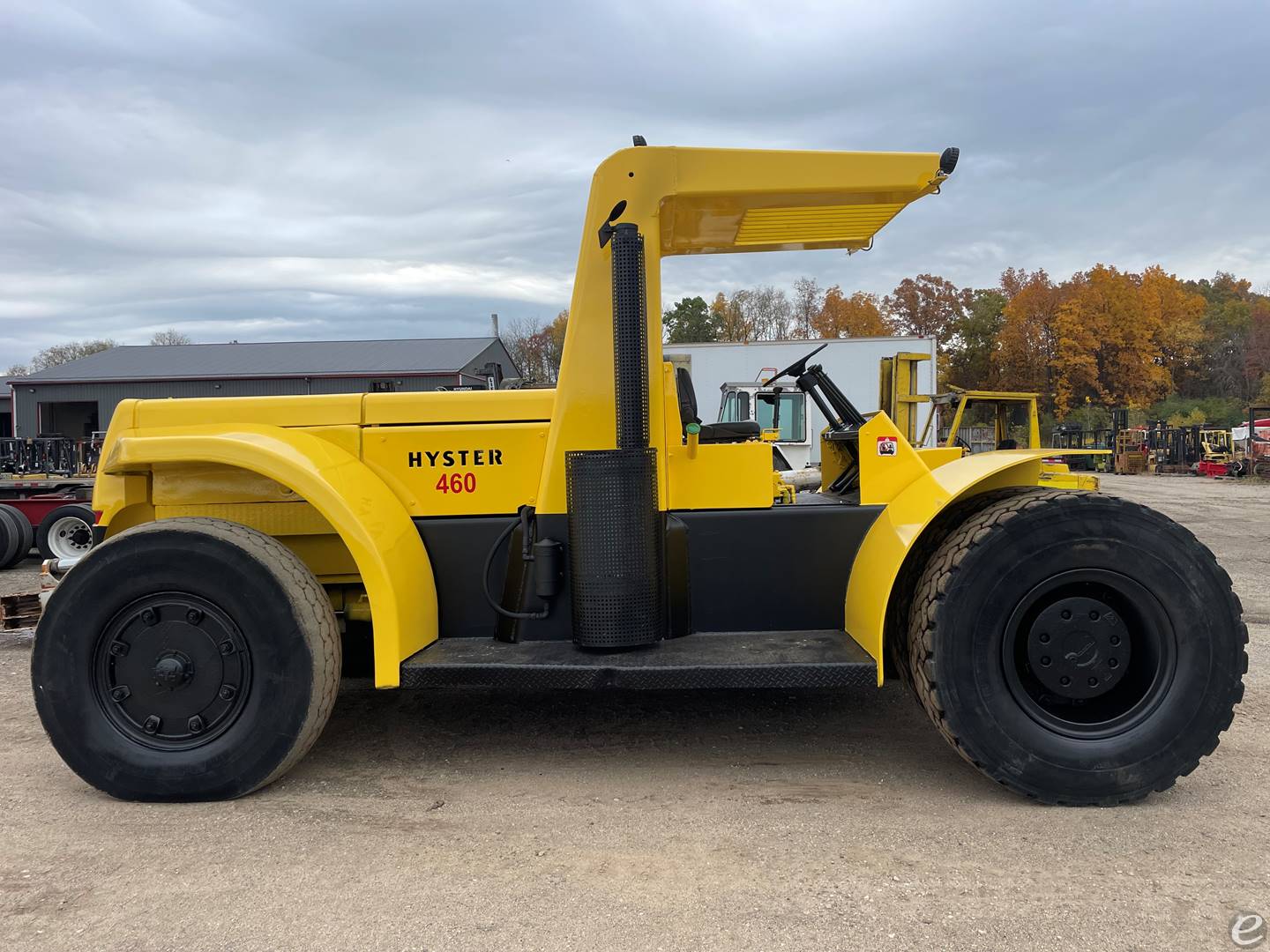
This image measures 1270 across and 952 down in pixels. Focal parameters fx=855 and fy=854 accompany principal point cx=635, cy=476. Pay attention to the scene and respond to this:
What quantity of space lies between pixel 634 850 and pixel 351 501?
1.77 m

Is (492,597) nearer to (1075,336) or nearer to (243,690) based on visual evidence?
(243,690)

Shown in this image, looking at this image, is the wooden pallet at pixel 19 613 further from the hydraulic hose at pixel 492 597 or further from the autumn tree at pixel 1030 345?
the autumn tree at pixel 1030 345

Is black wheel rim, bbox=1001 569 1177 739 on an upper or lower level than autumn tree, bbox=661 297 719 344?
lower

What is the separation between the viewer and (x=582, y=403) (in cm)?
378

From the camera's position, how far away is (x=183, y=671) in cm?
340

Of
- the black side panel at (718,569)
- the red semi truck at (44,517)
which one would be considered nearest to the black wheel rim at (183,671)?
the black side panel at (718,569)

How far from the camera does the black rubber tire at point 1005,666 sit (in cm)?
325

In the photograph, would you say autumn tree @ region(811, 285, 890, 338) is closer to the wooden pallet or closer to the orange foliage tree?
the orange foliage tree

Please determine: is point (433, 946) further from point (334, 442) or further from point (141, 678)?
point (334, 442)

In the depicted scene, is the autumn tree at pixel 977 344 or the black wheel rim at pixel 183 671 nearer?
the black wheel rim at pixel 183 671

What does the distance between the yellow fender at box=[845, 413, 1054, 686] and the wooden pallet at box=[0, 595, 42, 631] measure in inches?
215

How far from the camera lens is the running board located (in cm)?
341

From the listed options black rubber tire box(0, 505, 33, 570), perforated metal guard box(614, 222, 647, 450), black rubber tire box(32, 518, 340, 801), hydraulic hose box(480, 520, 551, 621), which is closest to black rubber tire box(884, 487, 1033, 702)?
perforated metal guard box(614, 222, 647, 450)

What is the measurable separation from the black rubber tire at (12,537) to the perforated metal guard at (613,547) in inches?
421
